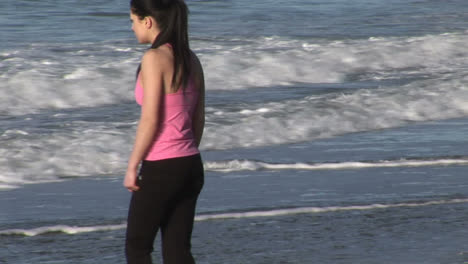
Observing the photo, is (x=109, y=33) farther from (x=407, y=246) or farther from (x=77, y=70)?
(x=407, y=246)

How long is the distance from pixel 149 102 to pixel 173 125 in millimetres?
132

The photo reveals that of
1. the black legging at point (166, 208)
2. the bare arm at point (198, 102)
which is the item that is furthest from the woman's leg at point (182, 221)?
the bare arm at point (198, 102)

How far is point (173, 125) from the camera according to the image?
3.26 metres

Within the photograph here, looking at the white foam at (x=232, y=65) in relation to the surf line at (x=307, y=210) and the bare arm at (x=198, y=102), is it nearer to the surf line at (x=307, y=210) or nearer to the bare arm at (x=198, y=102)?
the surf line at (x=307, y=210)

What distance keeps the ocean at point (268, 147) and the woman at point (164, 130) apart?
112 centimetres

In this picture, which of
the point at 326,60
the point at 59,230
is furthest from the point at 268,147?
the point at 326,60

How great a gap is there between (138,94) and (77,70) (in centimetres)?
942

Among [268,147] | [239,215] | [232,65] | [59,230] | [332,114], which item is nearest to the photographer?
[59,230]

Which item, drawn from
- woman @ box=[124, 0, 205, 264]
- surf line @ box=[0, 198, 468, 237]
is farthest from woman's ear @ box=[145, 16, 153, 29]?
surf line @ box=[0, 198, 468, 237]

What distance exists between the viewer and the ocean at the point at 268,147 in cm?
486

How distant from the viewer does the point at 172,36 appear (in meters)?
3.24

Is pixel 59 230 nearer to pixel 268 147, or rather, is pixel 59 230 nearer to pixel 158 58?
pixel 158 58

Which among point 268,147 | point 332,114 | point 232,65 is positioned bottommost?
point 232,65

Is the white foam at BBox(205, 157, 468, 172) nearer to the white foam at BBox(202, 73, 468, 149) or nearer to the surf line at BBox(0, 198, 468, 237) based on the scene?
the white foam at BBox(202, 73, 468, 149)
